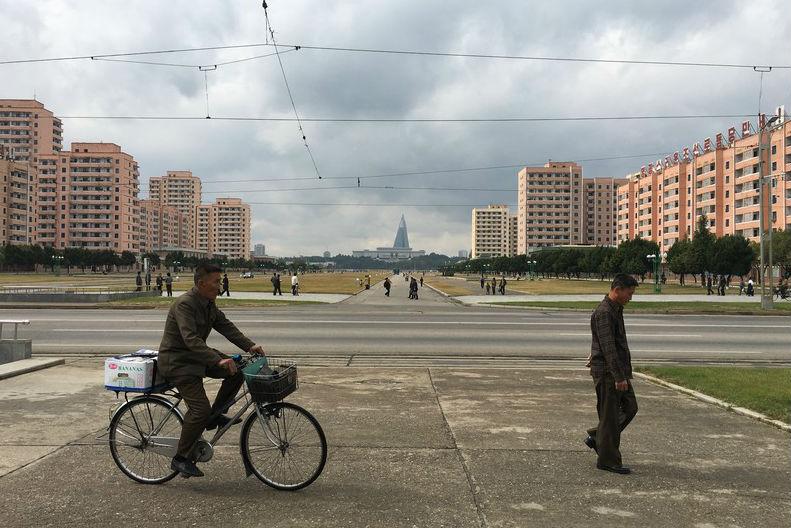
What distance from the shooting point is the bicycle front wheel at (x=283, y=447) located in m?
4.73

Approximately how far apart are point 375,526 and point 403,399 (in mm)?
4044

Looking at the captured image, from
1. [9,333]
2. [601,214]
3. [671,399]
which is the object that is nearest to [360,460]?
[671,399]

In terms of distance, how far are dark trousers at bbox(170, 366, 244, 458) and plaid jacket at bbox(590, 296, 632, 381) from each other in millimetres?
3222

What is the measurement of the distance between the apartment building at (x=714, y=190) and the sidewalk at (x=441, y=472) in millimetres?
75865

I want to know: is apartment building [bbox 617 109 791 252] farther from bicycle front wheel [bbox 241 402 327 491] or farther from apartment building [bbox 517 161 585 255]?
bicycle front wheel [bbox 241 402 327 491]

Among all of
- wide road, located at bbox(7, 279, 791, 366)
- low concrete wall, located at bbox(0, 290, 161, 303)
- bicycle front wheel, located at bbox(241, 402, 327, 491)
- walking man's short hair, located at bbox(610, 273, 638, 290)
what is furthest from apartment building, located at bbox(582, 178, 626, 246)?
bicycle front wheel, located at bbox(241, 402, 327, 491)

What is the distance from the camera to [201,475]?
485 cm

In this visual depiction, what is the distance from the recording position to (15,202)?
128 metres

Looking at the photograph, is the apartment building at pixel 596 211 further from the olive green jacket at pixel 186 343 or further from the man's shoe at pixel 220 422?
the olive green jacket at pixel 186 343

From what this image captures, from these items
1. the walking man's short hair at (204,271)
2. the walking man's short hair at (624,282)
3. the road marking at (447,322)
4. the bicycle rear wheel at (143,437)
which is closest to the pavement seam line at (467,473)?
the walking man's short hair at (624,282)

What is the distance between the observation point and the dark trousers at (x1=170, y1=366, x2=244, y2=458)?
4723 mm

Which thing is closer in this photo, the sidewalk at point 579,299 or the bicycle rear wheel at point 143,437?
the bicycle rear wheel at point 143,437

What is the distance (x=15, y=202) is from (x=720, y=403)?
15021cm

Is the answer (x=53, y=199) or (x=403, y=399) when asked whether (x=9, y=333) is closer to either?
(x=403, y=399)
